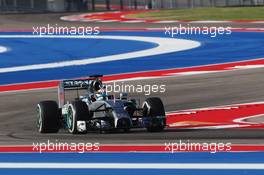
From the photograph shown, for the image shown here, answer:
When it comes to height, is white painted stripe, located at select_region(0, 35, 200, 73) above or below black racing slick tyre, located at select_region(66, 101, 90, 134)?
below

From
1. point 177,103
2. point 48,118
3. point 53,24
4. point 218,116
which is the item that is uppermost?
point 48,118

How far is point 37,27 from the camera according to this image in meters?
42.3

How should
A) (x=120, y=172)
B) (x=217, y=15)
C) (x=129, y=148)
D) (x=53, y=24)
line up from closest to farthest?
(x=120, y=172) → (x=129, y=148) → (x=53, y=24) → (x=217, y=15)

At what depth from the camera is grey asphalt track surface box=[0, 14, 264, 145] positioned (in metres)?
10.9

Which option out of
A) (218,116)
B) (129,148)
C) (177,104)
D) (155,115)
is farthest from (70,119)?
(177,104)

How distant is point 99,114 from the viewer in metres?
12.0

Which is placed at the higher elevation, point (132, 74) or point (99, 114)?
point (99, 114)

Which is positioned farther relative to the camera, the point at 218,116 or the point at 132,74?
the point at 132,74

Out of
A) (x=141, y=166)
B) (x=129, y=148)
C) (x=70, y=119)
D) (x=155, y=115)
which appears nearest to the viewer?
(x=141, y=166)

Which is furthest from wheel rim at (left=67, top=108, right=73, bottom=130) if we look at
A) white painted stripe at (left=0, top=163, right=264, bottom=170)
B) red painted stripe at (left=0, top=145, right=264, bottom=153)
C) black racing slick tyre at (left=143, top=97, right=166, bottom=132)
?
white painted stripe at (left=0, top=163, right=264, bottom=170)

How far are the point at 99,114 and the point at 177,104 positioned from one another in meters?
3.44

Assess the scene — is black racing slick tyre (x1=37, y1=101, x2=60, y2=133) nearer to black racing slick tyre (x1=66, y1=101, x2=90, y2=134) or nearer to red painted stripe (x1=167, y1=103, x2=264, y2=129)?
black racing slick tyre (x1=66, y1=101, x2=90, y2=134)

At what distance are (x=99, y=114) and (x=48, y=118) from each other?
2.51 ft

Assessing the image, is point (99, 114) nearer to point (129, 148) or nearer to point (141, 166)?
point (129, 148)
